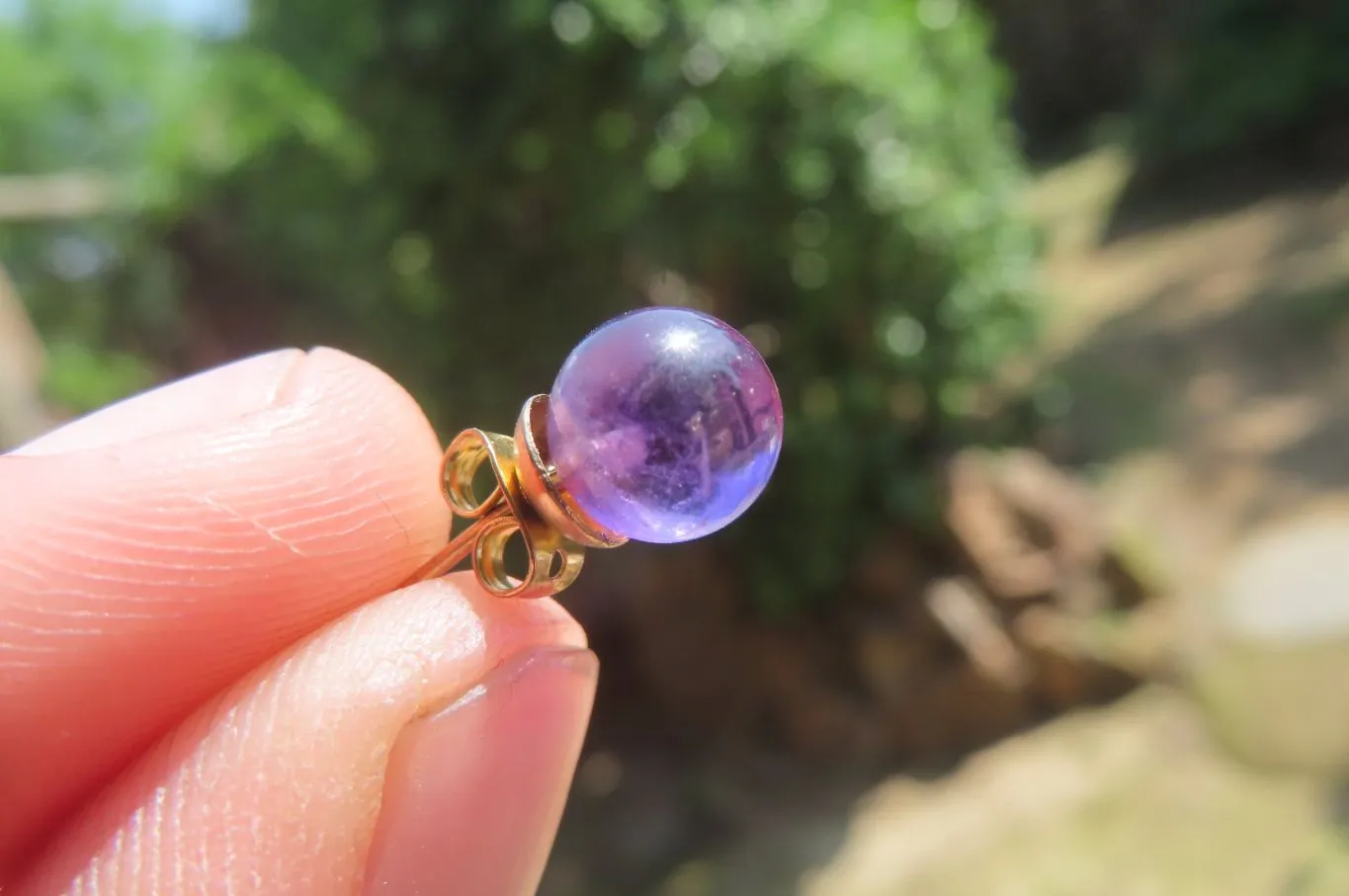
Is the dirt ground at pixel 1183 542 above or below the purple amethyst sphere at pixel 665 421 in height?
below

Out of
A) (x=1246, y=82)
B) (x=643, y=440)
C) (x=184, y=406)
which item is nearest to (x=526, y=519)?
(x=643, y=440)

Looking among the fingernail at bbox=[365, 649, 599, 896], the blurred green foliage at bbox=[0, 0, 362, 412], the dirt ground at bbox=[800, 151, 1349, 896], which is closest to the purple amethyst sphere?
the fingernail at bbox=[365, 649, 599, 896]

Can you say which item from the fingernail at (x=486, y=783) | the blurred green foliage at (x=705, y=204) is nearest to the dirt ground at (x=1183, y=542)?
the blurred green foliage at (x=705, y=204)

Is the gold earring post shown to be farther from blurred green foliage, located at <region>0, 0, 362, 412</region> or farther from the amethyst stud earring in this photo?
blurred green foliage, located at <region>0, 0, 362, 412</region>

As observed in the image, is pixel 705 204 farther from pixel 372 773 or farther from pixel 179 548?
pixel 372 773

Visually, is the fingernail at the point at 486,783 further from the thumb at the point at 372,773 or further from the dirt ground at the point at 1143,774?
the dirt ground at the point at 1143,774

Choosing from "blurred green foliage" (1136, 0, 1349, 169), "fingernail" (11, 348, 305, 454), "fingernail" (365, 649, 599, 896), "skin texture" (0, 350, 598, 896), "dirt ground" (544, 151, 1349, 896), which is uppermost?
"fingernail" (11, 348, 305, 454)

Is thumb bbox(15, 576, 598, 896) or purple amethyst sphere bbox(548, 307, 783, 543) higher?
purple amethyst sphere bbox(548, 307, 783, 543)
